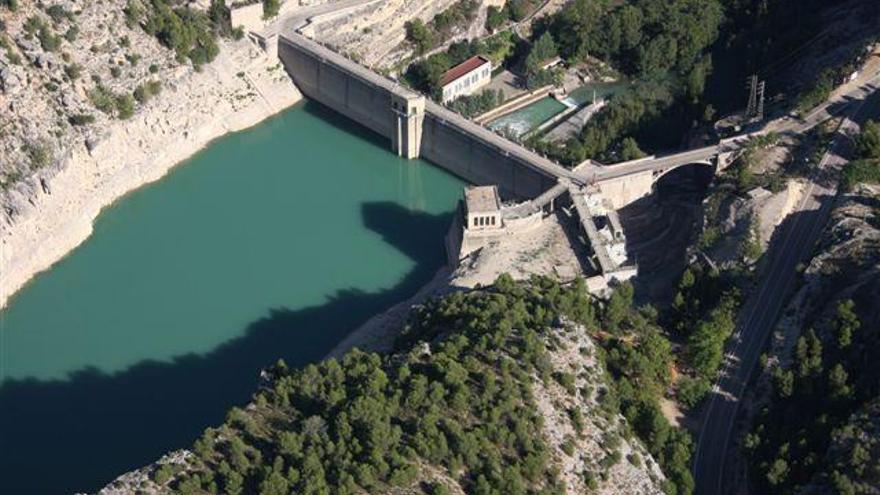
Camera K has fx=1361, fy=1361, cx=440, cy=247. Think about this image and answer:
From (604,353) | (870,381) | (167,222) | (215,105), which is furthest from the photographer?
(215,105)

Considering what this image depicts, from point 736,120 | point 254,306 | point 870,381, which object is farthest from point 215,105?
point 870,381

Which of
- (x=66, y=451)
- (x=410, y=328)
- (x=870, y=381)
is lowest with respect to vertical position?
(x=66, y=451)

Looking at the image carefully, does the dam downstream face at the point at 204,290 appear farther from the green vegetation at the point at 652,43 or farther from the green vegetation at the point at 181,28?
the green vegetation at the point at 652,43

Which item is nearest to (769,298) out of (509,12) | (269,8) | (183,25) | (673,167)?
(673,167)

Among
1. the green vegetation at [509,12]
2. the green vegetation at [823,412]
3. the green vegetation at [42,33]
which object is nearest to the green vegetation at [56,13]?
the green vegetation at [42,33]

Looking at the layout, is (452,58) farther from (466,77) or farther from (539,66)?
(539,66)

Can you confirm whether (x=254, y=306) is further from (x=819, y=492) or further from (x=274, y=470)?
(x=819, y=492)
